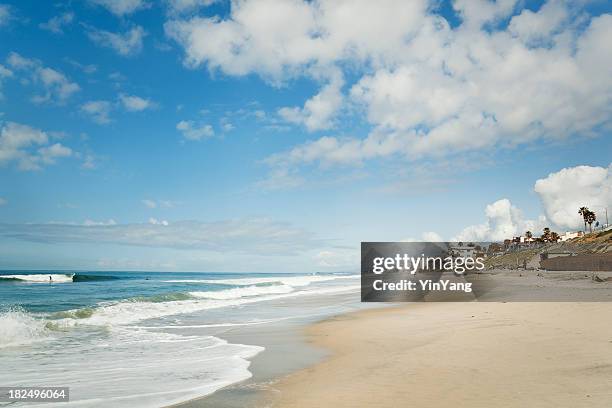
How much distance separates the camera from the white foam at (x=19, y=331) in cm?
1475

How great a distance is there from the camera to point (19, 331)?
1603cm

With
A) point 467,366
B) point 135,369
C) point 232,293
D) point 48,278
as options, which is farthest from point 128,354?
point 48,278

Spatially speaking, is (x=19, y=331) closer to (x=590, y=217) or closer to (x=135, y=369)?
(x=135, y=369)

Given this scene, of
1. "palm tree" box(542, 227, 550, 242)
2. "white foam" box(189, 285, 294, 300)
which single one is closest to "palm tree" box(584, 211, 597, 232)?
"palm tree" box(542, 227, 550, 242)

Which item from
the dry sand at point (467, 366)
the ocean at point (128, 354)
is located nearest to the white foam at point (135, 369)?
the ocean at point (128, 354)

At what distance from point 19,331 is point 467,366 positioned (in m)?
16.2

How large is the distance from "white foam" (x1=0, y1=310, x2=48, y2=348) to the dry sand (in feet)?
34.0

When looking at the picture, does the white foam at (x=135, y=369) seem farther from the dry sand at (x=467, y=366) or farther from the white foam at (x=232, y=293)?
the white foam at (x=232, y=293)

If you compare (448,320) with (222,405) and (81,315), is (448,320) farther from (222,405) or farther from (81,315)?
(81,315)

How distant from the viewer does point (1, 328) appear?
16.0 m

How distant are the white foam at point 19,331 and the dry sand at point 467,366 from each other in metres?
10.4

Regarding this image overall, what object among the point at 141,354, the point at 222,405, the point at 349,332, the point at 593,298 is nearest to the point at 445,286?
the point at 593,298

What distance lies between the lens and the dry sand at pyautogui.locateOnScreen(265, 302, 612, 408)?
697cm

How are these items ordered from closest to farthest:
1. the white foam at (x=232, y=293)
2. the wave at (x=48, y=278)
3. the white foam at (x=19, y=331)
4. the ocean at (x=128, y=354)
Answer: the ocean at (x=128, y=354) → the white foam at (x=19, y=331) → the white foam at (x=232, y=293) → the wave at (x=48, y=278)
